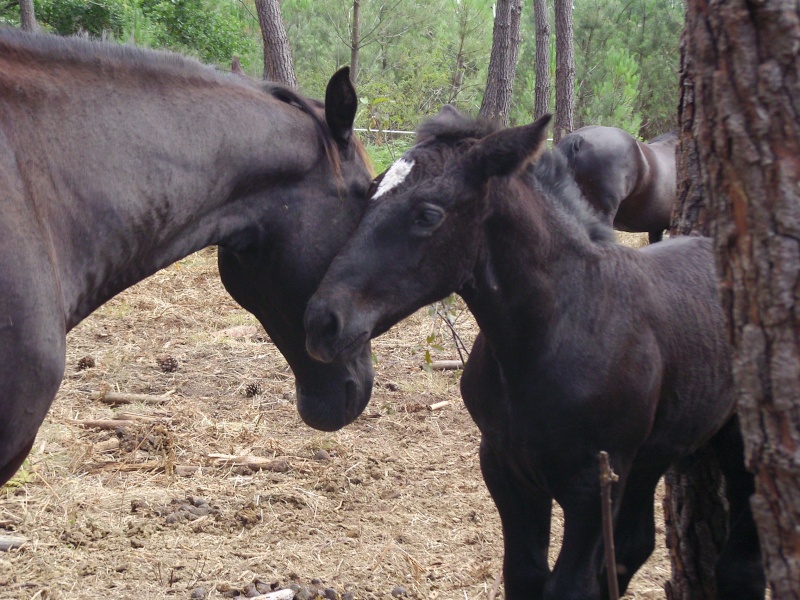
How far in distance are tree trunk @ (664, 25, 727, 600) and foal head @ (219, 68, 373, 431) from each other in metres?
1.18

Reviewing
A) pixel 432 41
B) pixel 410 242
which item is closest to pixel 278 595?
pixel 410 242

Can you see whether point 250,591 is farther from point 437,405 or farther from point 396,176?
point 437,405

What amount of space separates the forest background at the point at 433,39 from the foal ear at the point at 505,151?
11.5 metres

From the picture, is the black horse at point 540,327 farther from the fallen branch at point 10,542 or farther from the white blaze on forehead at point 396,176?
the fallen branch at point 10,542

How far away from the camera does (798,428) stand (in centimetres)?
142

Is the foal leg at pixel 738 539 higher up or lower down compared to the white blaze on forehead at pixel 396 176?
lower down

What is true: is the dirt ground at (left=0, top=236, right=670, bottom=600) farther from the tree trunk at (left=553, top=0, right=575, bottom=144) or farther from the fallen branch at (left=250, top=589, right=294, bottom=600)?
the tree trunk at (left=553, top=0, right=575, bottom=144)

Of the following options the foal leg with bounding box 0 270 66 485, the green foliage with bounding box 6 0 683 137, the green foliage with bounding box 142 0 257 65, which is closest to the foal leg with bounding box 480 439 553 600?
the foal leg with bounding box 0 270 66 485

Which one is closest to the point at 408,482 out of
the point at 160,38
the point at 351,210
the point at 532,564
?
the point at 532,564

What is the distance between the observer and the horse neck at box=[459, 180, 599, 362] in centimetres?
252

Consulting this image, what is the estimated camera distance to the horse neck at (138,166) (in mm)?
2170

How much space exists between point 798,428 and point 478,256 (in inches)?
50.0

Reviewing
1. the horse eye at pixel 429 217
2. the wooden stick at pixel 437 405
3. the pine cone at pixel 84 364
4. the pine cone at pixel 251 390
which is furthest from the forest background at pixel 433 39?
the horse eye at pixel 429 217

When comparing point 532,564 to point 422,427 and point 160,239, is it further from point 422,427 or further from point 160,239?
point 422,427
